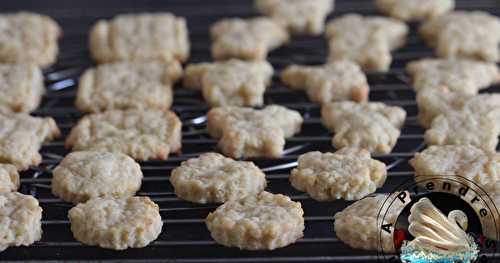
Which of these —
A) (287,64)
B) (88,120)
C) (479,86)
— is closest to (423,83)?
(479,86)

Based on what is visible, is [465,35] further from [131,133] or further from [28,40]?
[28,40]


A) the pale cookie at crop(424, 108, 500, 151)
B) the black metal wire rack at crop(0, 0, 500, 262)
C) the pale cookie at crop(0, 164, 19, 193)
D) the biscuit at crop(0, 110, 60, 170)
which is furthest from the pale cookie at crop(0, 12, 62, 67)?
the pale cookie at crop(424, 108, 500, 151)

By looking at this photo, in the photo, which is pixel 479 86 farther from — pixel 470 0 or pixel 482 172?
pixel 470 0

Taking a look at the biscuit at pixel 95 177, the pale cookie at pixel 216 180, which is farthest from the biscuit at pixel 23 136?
the pale cookie at pixel 216 180

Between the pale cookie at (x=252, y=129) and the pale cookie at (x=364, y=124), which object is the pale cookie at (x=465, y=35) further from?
the pale cookie at (x=252, y=129)

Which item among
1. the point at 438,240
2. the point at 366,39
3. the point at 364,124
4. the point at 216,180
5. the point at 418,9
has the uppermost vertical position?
the point at 418,9

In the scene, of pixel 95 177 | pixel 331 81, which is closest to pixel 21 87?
pixel 95 177
